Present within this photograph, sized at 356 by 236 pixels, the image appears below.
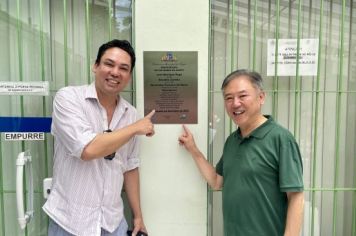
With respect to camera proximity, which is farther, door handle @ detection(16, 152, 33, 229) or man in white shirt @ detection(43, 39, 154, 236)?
door handle @ detection(16, 152, 33, 229)

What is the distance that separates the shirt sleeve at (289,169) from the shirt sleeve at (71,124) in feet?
3.33

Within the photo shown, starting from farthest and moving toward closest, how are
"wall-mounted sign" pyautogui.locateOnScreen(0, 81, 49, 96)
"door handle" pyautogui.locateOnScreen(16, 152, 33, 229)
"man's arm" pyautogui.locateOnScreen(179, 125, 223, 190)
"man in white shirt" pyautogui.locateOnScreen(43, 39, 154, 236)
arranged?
"wall-mounted sign" pyautogui.locateOnScreen(0, 81, 49, 96)
"man's arm" pyautogui.locateOnScreen(179, 125, 223, 190)
"door handle" pyautogui.locateOnScreen(16, 152, 33, 229)
"man in white shirt" pyautogui.locateOnScreen(43, 39, 154, 236)

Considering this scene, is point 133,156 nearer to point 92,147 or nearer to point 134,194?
point 134,194

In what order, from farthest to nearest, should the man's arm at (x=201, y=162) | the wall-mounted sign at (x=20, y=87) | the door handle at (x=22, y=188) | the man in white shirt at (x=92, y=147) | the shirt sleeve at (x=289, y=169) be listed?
the wall-mounted sign at (x=20, y=87)
the man's arm at (x=201, y=162)
the door handle at (x=22, y=188)
the man in white shirt at (x=92, y=147)
the shirt sleeve at (x=289, y=169)

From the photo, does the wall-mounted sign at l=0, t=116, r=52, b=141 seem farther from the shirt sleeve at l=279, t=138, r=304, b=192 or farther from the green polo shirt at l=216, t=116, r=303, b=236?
the shirt sleeve at l=279, t=138, r=304, b=192

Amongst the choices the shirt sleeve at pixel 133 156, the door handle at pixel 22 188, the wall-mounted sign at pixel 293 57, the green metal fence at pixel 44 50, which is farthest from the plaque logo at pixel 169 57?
the door handle at pixel 22 188

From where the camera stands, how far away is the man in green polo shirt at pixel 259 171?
1896 mm

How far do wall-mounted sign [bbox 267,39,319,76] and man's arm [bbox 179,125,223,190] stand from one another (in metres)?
0.76

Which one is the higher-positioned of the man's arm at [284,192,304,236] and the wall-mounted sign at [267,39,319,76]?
the wall-mounted sign at [267,39,319,76]

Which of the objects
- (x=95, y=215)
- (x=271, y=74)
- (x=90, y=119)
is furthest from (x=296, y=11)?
(x=95, y=215)

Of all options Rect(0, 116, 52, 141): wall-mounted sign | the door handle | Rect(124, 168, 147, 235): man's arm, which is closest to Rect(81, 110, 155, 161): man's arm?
Rect(124, 168, 147, 235): man's arm

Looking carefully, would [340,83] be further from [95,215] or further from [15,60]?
[15,60]

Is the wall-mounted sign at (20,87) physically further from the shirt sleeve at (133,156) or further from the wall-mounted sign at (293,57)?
the wall-mounted sign at (293,57)

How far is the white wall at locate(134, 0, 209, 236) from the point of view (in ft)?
8.07
